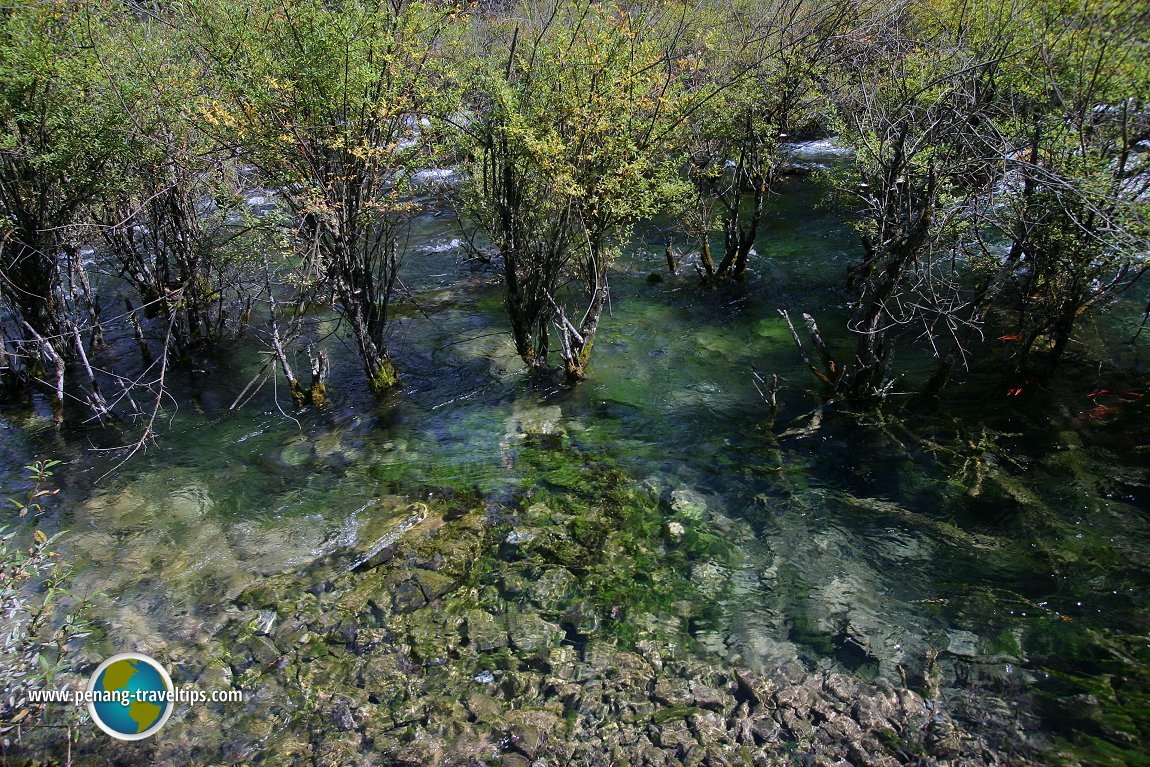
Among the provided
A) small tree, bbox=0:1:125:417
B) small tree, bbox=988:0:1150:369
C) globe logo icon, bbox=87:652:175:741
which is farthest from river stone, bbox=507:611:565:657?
small tree, bbox=0:1:125:417

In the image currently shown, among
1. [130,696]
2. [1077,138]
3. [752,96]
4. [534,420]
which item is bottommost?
[534,420]

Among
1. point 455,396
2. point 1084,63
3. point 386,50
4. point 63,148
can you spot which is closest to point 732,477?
point 455,396

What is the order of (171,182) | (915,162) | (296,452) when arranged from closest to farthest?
(915,162), (296,452), (171,182)

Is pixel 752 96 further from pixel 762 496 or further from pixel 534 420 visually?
pixel 762 496

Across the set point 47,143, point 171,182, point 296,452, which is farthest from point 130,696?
point 171,182

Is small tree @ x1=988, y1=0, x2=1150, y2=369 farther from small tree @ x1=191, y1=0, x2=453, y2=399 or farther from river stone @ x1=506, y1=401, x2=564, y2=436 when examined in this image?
small tree @ x1=191, y1=0, x2=453, y2=399

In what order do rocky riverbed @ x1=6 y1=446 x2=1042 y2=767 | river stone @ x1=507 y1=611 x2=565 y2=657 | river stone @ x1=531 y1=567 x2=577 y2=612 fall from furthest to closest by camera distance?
river stone @ x1=531 y1=567 x2=577 y2=612 < river stone @ x1=507 y1=611 x2=565 y2=657 < rocky riverbed @ x1=6 y1=446 x2=1042 y2=767

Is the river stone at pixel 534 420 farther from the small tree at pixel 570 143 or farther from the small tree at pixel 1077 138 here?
the small tree at pixel 1077 138
